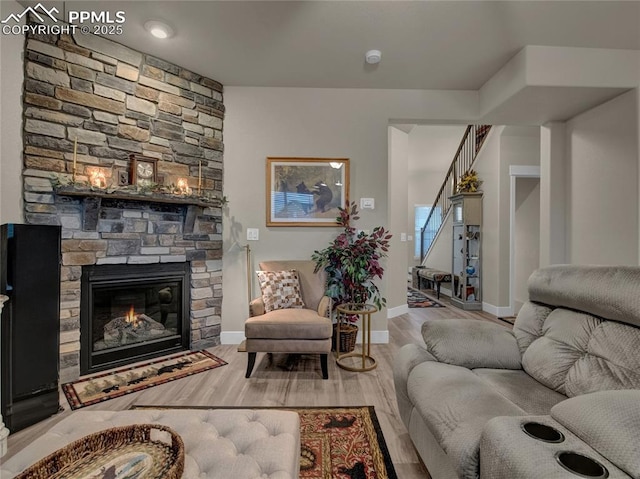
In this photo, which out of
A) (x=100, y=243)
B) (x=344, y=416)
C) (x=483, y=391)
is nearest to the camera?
(x=483, y=391)

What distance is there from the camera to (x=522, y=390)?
1.32 meters

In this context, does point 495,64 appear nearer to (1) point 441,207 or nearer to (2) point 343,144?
(2) point 343,144

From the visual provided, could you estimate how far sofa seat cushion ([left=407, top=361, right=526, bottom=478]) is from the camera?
94cm

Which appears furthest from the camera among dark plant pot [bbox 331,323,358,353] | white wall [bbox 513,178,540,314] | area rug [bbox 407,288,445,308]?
area rug [bbox 407,288,445,308]

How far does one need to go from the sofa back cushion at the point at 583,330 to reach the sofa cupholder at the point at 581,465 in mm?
578

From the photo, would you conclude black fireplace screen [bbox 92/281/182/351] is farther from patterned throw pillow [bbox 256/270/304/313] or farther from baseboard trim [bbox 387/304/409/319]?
baseboard trim [bbox 387/304/409/319]

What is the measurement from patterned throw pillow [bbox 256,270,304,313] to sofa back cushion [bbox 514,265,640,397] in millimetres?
1733

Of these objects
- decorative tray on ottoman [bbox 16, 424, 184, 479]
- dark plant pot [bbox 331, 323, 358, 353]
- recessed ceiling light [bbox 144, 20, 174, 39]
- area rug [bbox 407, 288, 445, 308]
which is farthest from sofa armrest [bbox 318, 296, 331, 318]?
area rug [bbox 407, 288, 445, 308]

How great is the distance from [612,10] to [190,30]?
309 centimetres

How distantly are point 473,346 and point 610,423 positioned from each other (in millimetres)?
801

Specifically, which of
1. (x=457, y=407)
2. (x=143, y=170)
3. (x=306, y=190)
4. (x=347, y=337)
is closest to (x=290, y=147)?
(x=306, y=190)

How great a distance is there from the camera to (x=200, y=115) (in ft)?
9.86

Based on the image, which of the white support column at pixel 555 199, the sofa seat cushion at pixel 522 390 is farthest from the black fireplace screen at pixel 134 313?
the white support column at pixel 555 199

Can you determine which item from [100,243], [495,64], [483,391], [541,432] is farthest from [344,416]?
[495,64]
